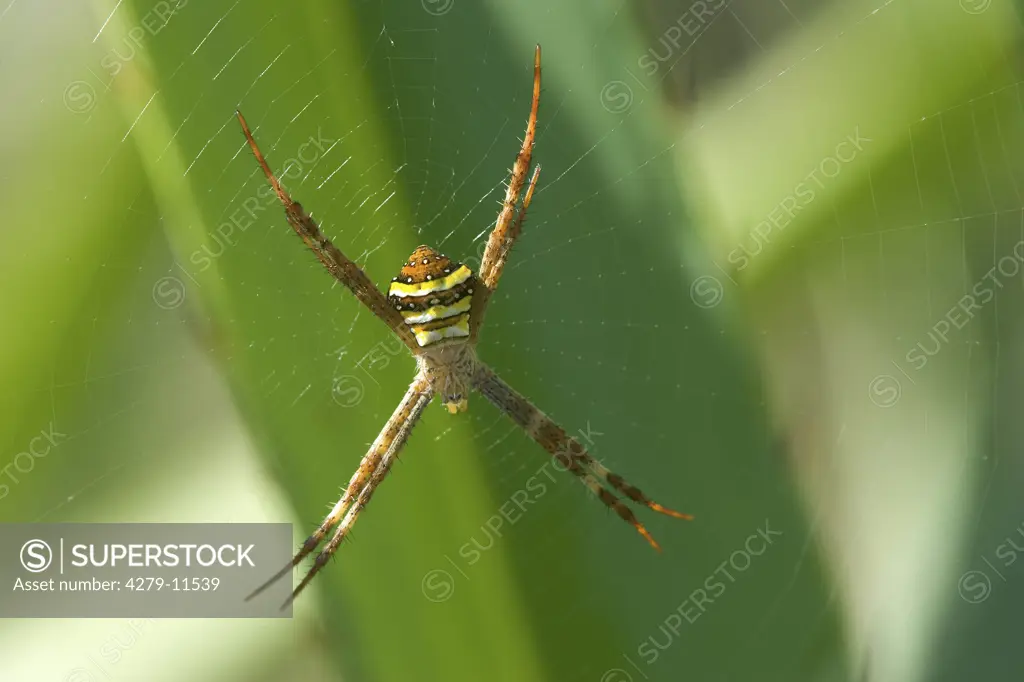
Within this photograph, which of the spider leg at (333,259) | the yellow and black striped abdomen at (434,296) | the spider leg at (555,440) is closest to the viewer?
the spider leg at (333,259)

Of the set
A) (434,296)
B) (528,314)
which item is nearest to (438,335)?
(434,296)

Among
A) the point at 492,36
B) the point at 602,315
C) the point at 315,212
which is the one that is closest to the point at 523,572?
the point at 602,315

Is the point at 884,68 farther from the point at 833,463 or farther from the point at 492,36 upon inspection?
the point at 833,463

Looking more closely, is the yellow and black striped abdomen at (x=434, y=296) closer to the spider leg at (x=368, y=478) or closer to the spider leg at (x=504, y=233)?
the spider leg at (x=504, y=233)

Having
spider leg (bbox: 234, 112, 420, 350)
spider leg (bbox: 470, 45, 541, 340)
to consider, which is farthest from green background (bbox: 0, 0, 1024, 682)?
spider leg (bbox: 470, 45, 541, 340)

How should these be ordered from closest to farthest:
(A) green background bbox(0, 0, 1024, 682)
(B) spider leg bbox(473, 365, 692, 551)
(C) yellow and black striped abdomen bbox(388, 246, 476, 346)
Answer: (A) green background bbox(0, 0, 1024, 682)
(C) yellow and black striped abdomen bbox(388, 246, 476, 346)
(B) spider leg bbox(473, 365, 692, 551)

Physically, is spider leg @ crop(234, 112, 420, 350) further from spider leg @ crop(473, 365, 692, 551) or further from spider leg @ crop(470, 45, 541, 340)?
spider leg @ crop(473, 365, 692, 551)

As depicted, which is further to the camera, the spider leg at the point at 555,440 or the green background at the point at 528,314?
the spider leg at the point at 555,440

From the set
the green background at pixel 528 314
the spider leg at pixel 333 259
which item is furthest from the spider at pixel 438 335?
the green background at pixel 528 314
